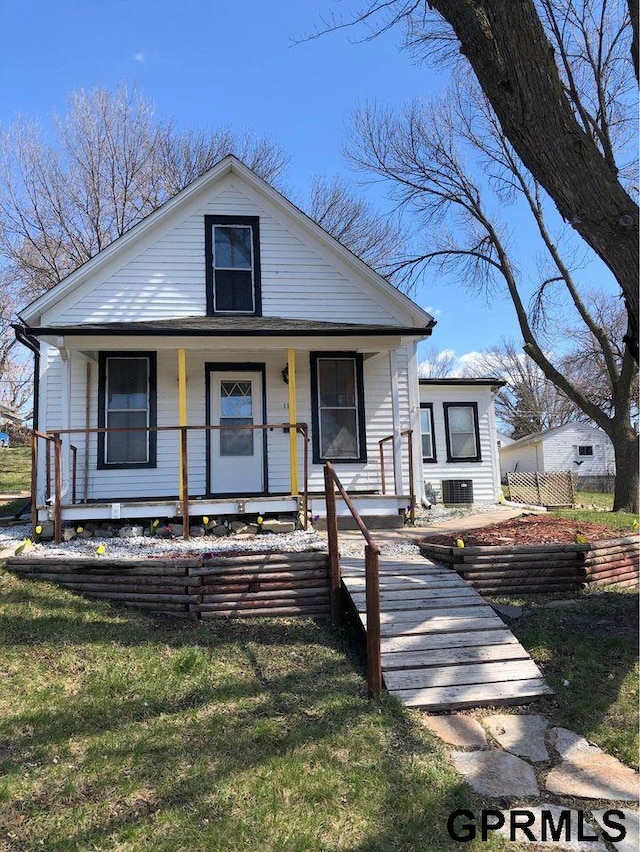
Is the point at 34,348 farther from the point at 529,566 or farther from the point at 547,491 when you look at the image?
the point at 547,491

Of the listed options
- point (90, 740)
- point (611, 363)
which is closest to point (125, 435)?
point (90, 740)

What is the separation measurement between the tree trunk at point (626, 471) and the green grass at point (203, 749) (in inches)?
409

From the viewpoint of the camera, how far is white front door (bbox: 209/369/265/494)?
30.8ft

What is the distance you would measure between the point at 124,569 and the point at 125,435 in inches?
156

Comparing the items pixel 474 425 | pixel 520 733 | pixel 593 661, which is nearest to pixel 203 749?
pixel 520 733

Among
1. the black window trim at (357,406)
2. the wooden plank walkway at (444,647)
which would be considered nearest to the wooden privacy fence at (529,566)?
the wooden plank walkway at (444,647)

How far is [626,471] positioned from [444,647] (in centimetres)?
1080

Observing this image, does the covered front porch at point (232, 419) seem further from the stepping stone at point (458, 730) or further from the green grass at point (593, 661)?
the stepping stone at point (458, 730)

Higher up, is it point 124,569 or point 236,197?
point 236,197

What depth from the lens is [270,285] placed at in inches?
388

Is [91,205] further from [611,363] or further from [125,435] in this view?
[611,363]

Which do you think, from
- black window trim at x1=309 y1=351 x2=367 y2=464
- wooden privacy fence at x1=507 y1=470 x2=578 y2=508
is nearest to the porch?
black window trim at x1=309 y1=351 x2=367 y2=464

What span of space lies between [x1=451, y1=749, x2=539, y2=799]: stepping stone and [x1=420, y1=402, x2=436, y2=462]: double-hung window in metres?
11.3

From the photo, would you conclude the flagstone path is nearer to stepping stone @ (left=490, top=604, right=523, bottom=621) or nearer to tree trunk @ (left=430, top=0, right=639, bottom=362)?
stepping stone @ (left=490, top=604, right=523, bottom=621)
